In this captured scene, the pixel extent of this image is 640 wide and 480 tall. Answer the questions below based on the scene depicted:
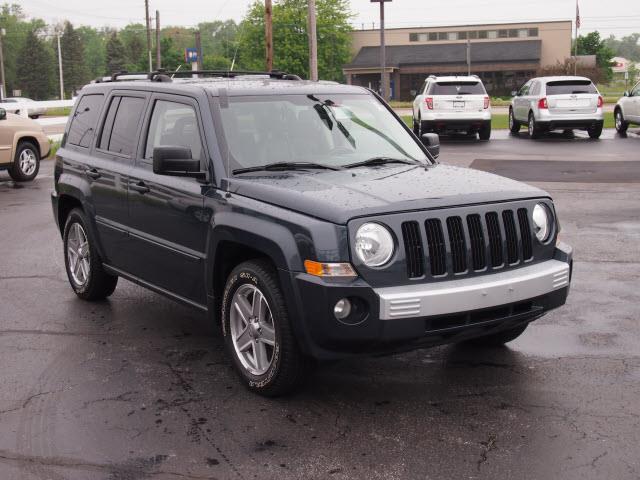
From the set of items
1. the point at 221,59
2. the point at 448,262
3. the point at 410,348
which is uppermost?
the point at 221,59

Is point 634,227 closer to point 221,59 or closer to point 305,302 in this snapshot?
point 305,302

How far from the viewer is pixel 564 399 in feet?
16.5

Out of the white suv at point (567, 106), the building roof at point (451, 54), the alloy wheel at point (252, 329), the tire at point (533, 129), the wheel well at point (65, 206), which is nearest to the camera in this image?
the alloy wheel at point (252, 329)

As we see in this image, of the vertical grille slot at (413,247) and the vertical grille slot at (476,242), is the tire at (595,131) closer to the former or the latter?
the vertical grille slot at (476,242)

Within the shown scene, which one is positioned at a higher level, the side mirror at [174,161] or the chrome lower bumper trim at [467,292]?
the side mirror at [174,161]

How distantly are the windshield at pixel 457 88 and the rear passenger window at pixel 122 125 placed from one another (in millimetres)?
19462

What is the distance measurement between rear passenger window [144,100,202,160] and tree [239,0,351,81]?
8580 centimetres

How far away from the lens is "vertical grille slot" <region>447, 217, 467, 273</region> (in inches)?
188

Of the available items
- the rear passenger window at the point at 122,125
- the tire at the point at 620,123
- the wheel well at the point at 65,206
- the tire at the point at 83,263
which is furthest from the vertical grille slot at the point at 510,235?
the tire at the point at 620,123

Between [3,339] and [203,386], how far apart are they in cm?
195

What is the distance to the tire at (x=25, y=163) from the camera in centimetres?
1712

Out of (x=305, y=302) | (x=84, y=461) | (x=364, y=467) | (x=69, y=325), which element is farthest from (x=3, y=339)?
(x=364, y=467)

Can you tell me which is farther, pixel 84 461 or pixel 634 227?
pixel 634 227

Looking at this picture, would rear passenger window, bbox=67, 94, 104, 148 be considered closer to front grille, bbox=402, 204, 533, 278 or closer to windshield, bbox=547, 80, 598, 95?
front grille, bbox=402, 204, 533, 278
